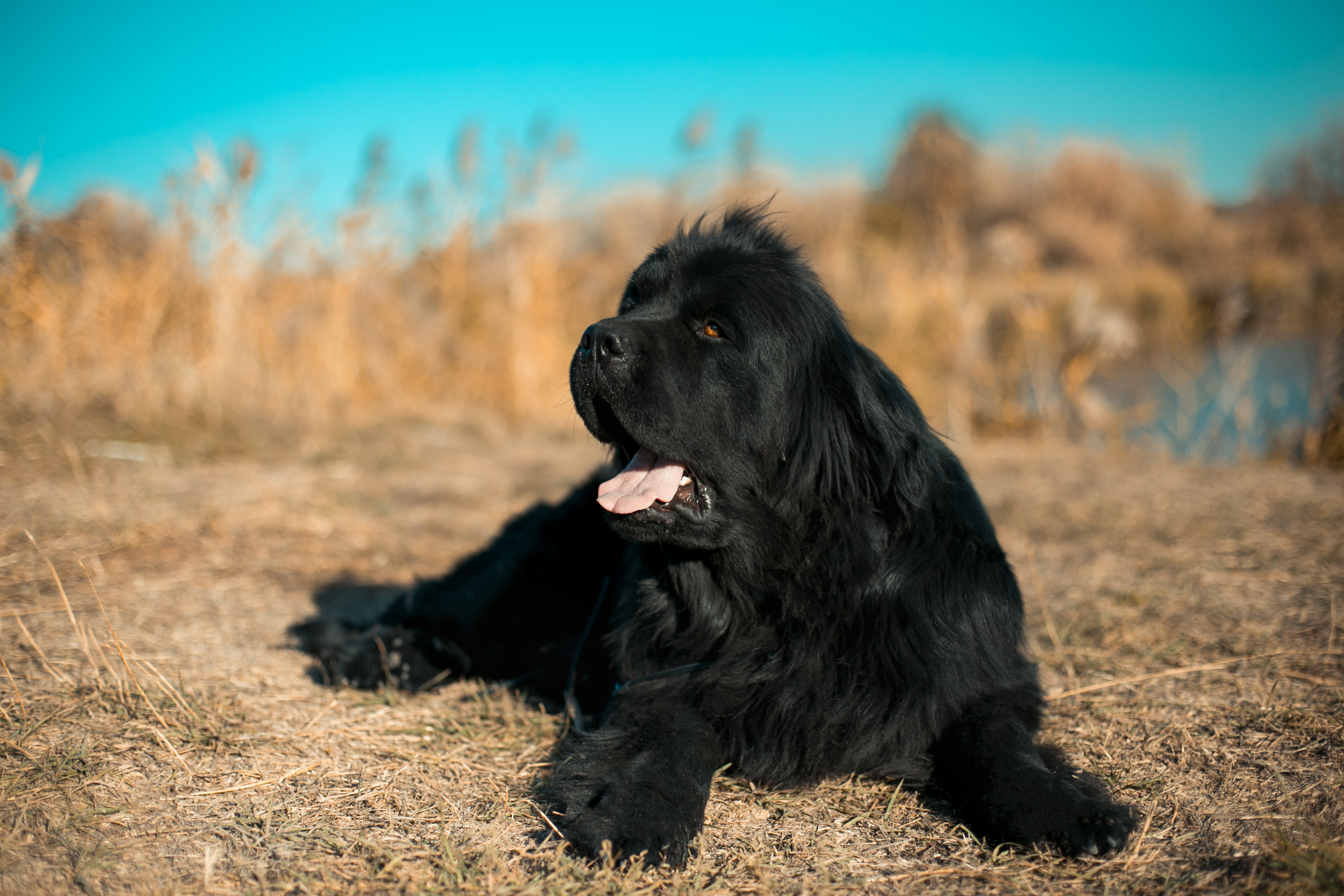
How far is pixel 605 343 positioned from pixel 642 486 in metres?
0.38

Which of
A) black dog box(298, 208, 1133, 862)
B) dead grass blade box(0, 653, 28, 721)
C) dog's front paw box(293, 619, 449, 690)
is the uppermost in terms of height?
black dog box(298, 208, 1133, 862)

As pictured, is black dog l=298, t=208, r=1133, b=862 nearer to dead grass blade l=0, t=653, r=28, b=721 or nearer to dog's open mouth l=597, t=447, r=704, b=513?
dog's open mouth l=597, t=447, r=704, b=513

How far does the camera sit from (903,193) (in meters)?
17.5

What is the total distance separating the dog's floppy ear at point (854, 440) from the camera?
1996 millimetres

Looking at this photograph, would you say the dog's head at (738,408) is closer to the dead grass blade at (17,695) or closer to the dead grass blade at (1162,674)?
the dead grass blade at (1162,674)

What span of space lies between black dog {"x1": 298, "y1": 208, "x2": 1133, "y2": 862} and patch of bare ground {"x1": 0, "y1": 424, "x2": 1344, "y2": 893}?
0.51 feet

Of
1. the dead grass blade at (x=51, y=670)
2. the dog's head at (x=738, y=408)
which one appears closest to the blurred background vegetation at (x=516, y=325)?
the dog's head at (x=738, y=408)

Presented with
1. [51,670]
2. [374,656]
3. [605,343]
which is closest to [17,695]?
[51,670]

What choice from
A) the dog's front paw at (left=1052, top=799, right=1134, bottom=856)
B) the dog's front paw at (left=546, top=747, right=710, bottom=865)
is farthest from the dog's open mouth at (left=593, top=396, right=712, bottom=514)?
the dog's front paw at (left=1052, top=799, right=1134, bottom=856)

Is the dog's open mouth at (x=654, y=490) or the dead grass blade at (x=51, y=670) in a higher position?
the dog's open mouth at (x=654, y=490)

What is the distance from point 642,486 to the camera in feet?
6.81

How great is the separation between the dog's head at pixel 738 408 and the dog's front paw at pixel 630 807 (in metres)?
0.55

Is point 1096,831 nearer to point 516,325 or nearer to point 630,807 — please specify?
point 630,807

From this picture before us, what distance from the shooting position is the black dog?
6.39 ft
